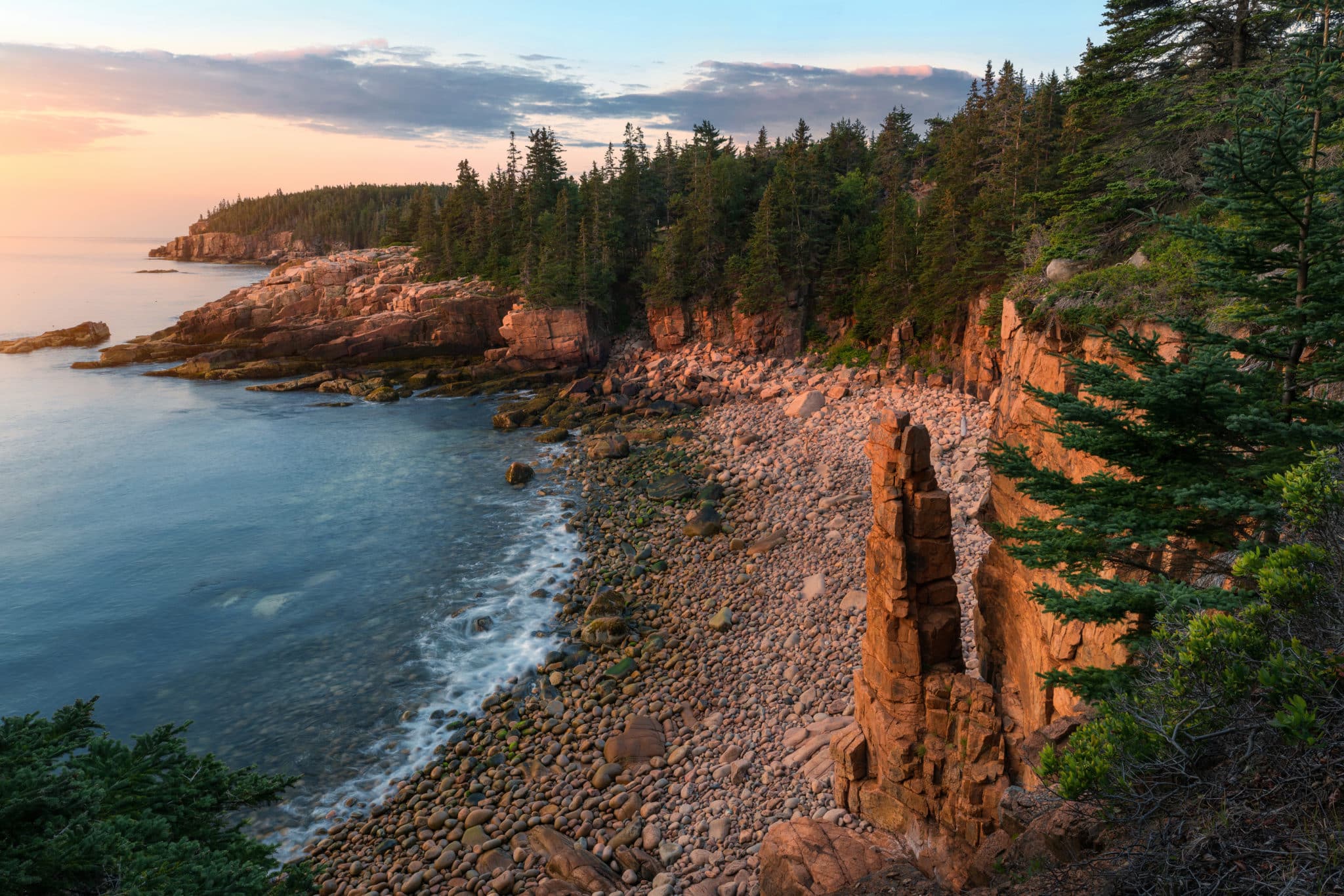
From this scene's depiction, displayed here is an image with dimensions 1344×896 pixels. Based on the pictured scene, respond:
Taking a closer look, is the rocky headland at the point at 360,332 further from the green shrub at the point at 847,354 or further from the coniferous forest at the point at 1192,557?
the coniferous forest at the point at 1192,557

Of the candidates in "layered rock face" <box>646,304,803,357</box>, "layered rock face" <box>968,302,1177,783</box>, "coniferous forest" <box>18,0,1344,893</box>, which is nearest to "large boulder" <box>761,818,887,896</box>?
"layered rock face" <box>968,302,1177,783</box>

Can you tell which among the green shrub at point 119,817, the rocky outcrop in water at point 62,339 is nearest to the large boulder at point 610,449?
the green shrub at point 119,817

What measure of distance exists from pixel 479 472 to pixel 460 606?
13808 millimetres

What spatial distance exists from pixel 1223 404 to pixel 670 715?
43.9ft

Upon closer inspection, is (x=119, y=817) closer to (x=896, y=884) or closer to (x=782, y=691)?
(x=896, y=884)

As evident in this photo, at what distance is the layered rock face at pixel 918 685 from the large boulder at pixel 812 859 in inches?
41.9

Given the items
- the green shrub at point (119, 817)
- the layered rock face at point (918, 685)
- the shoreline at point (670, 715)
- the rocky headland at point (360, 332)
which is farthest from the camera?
the rocky headland at point (360, 332)

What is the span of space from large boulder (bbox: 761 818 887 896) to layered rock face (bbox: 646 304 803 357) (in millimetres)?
39825

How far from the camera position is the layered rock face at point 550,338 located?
54500mm

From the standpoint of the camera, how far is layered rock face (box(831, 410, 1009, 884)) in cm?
1099

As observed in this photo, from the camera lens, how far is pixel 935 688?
11438 millimetres

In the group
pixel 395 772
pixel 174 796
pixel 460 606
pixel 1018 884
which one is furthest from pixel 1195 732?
pixel 460 606

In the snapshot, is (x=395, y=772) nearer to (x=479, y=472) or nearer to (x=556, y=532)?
(x=556, y=532)

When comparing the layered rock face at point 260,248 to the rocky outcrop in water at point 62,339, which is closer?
the rocky outcrop in water at point 62,339
